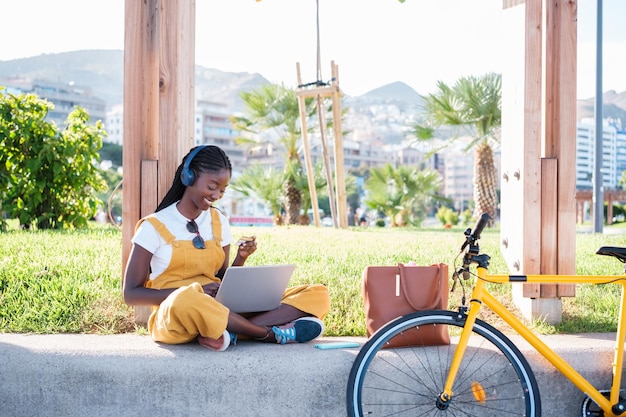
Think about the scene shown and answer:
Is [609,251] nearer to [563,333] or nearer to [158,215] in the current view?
[563,333]

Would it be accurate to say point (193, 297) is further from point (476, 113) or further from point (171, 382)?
point (476, 113)

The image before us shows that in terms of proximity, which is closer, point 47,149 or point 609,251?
point 609,251

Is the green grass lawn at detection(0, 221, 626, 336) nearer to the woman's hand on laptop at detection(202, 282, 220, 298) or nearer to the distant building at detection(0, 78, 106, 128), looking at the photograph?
the woman's hand on laptop at detection(202, 282, 220, 298)

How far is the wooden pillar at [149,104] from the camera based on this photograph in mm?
4008

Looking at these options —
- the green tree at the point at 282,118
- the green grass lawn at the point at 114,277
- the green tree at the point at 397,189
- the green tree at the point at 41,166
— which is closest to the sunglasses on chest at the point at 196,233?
the green grass lawn at the point at 114,277

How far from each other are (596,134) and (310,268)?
329 inches

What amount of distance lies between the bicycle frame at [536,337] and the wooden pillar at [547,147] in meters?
0.85

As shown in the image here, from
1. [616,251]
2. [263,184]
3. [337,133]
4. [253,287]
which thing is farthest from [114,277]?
[263,184]

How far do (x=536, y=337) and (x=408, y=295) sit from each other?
58 centimetres

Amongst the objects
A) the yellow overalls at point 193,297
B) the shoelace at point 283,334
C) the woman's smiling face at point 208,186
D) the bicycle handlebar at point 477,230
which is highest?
the woman's smiling face at point 208,186

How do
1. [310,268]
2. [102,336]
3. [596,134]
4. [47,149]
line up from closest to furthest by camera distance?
[102,336] < [310,268] < [47,149] < [596,134]

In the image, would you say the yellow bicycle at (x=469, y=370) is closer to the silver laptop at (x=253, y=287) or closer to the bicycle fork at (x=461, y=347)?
the bicycle fork at (x=461, y=347)

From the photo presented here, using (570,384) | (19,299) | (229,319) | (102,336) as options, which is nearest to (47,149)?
(19,299)

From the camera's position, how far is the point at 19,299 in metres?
4.27
